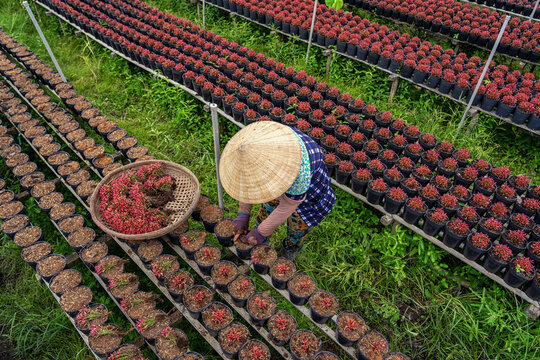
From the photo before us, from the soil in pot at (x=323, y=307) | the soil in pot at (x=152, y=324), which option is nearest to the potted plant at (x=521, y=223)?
the soil in pot at (x=323, y=307)

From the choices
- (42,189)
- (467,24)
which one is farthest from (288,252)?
(467,24)

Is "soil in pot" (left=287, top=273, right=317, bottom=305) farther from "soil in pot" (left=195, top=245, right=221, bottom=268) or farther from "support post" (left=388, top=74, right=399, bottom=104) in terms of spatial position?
"support post" (left=388, top=74, right=399, bottom=104)

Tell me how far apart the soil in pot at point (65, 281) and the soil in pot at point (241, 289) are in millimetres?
1325

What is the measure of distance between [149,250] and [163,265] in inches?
10.3

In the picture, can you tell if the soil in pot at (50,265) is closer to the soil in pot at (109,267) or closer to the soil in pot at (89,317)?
the soil in pot at (109,267)

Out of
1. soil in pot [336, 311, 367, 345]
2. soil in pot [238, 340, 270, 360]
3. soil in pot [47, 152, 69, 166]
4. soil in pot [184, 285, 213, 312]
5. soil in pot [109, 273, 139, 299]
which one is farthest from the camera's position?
soil in pot [47, 152, 69, 166]

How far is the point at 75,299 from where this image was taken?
2.76 metres

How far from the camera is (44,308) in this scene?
10.6 feet

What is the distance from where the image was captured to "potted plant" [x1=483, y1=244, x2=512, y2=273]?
2924 mm

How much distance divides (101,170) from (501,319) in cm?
424

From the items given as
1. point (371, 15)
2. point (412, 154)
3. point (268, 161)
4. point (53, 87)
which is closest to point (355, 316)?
point (268, 161)

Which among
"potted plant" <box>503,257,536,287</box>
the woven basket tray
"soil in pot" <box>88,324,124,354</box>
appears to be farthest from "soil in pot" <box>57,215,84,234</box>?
"potted plant" <box>503,257,536,287</box>

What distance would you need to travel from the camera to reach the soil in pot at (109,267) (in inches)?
113

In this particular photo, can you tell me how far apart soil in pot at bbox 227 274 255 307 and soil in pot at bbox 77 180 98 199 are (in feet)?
6.06
